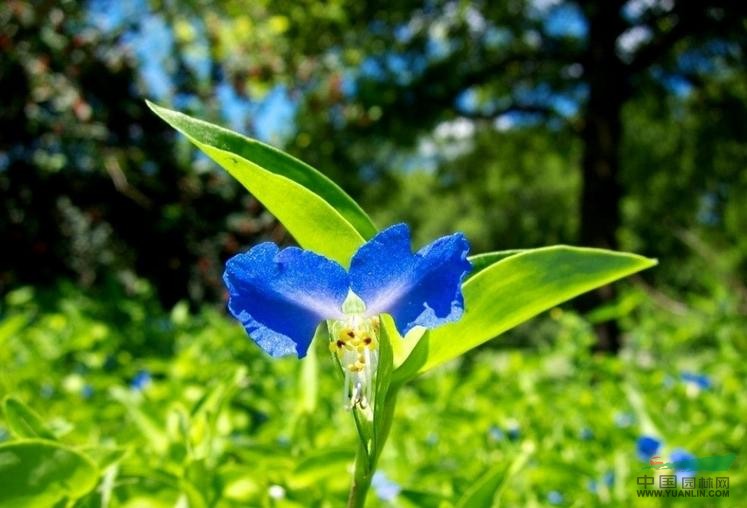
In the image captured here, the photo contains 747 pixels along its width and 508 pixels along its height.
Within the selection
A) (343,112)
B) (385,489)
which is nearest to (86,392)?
(385,489)

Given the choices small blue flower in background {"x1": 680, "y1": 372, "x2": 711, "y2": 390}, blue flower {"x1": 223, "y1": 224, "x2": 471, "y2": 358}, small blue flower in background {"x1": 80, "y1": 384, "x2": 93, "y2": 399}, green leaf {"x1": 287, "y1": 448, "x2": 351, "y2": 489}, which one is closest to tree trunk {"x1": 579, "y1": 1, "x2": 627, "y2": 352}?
small blue flower in background {"x1": 680, "y1": 372, "x2": 711, "y2": 390}

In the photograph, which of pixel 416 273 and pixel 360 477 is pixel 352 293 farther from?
pixel 360 477

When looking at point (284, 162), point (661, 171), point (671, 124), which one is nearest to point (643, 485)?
point (284, 162)

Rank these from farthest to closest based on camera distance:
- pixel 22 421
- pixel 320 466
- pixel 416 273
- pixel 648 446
A: pixel 648 446
pixel 320 466
pixel 22 421
pixel 416 273

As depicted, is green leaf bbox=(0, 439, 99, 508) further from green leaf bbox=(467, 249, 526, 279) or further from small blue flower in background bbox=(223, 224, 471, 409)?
green leaf bbox=(467, 249, 526, 279)

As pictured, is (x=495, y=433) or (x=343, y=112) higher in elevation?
(x=343, y=112)

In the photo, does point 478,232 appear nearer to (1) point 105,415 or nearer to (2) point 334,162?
(2) point 334,162

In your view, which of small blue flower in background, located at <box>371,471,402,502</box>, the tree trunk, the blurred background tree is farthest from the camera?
the tree trunk
